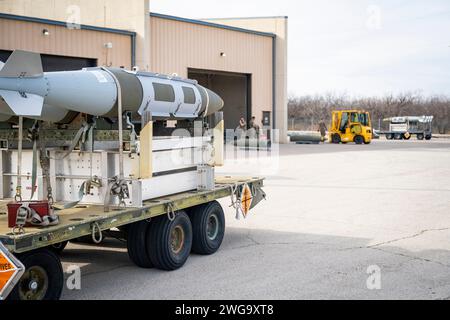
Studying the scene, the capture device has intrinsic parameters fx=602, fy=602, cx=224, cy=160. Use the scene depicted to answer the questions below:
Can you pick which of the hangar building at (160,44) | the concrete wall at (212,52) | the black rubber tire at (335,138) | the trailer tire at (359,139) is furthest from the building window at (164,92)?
the black rubber tire at (335,138)

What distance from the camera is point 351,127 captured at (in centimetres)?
4000

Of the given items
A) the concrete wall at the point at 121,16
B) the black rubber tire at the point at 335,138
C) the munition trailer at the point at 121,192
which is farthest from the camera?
Answer: the black rubber tire at the point at 335,138

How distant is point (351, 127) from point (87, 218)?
116ft

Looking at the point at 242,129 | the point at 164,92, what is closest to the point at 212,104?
the point at 164,92

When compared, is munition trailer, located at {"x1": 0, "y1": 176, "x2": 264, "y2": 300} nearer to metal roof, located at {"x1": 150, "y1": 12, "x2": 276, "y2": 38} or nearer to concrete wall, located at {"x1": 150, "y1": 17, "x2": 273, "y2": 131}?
metal roof, located at {"x1": 150, "y1": 12, "x2": 276, "y2": 38}

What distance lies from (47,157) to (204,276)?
2373 millimetres

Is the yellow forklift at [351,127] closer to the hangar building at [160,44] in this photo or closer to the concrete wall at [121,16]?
the hangar building at [160,44]

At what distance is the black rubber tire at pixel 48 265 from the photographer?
5.44 meters

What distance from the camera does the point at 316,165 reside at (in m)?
22.4

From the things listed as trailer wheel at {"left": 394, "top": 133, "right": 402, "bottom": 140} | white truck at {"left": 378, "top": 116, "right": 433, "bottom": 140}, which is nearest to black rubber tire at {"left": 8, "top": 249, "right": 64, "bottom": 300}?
white truck at {"left": 378, "top": 116, "right": 433, "bottom": 140}

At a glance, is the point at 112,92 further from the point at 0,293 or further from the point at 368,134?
the point at 368,134

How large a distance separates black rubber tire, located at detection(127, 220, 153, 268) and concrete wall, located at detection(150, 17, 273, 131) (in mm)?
22502

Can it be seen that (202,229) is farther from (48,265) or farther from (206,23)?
(206,23)

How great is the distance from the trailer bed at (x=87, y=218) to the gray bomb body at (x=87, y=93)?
1139 millimetres
